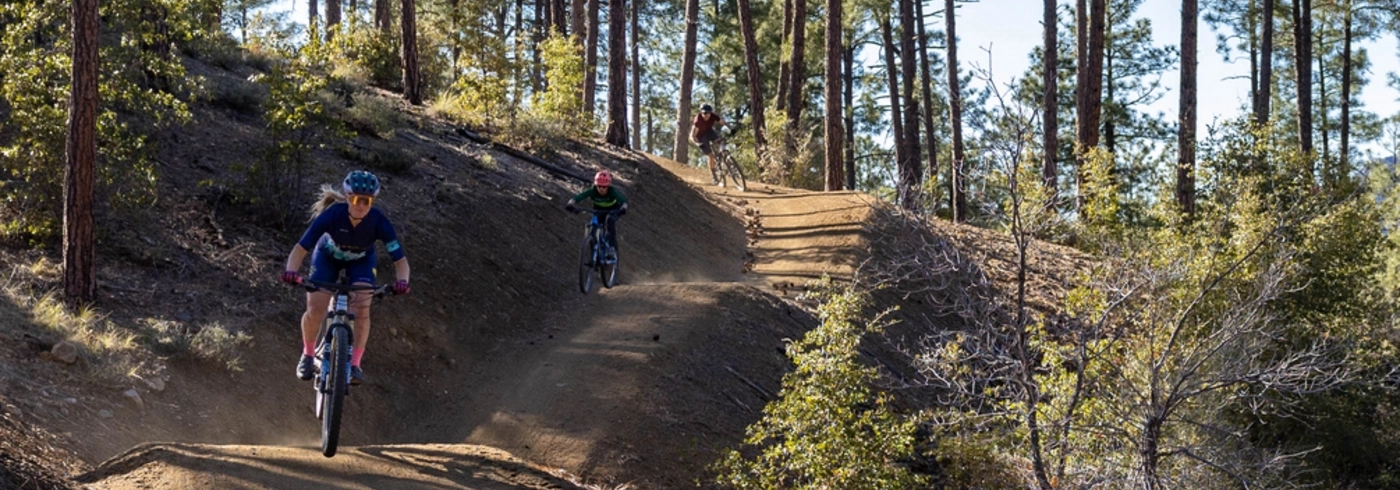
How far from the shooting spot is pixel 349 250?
27.7ft

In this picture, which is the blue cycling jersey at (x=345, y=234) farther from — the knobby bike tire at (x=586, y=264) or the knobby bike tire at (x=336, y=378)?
the knobby bike tire at (x=586, y=264)

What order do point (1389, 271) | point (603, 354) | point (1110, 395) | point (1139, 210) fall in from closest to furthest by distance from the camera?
point (1110, 395) → point (603, 354) → point (1389, 271) → point (1139, 210)

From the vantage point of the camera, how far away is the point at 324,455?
28.0ft

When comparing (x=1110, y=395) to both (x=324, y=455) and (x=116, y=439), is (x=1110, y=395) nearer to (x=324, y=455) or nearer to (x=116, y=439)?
(x=324, y=455)

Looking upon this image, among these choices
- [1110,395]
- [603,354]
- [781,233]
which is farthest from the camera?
[781,233]

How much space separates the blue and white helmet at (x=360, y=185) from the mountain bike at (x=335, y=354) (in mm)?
652

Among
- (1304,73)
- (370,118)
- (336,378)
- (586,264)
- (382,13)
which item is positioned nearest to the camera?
(336,378)

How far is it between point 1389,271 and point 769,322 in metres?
21.5

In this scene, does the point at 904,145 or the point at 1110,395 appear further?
the point at 904,145

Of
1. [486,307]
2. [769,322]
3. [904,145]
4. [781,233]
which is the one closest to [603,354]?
[486,307]

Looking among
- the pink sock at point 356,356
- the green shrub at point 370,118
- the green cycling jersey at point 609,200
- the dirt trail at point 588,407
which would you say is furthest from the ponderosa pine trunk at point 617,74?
the pink sock at point 356,356

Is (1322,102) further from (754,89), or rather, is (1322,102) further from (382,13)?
(382,13)

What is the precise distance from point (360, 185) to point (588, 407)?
370 centimetres

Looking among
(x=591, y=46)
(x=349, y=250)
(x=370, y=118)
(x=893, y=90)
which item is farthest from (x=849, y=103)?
(x=349, y=250)
